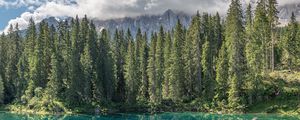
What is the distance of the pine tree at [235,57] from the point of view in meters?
79.8

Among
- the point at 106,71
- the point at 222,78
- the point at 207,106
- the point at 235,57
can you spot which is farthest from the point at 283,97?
the point at 106,71

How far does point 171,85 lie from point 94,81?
55.2ft

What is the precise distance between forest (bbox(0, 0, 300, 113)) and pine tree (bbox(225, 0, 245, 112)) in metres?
0.19

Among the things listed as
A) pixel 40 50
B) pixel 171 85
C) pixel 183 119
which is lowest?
pixel 183 119

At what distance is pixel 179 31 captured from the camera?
95750mm

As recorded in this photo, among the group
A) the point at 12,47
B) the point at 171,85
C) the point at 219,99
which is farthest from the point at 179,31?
the point at 12,47

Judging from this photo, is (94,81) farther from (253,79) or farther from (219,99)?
(253,79)

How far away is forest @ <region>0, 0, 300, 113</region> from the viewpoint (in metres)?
82.9

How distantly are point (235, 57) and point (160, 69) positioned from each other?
1717 centimetres

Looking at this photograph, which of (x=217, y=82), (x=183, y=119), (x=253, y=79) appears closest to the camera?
(x=183, y=119)

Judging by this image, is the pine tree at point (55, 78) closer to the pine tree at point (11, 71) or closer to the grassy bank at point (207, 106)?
the grassy bank at point (207, 106)

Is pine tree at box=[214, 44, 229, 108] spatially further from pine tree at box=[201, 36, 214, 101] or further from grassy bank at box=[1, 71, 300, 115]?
grassy bank at box=[1, 71, 300, 115]

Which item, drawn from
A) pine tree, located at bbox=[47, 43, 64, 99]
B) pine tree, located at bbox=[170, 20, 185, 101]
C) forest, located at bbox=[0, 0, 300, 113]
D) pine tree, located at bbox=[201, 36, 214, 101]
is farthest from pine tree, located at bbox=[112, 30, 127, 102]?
pine tree, located at bbox=[201, 36, 214, 101]

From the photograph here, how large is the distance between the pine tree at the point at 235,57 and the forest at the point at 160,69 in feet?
0.61
